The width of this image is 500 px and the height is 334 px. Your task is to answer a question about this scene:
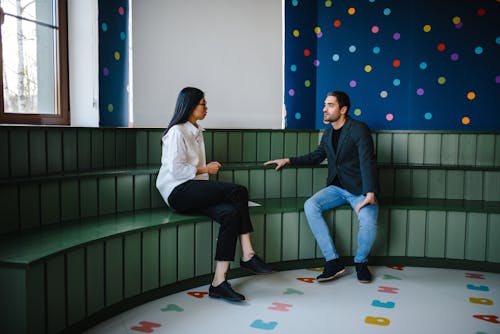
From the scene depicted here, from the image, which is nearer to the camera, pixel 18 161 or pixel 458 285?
pixel 18 161

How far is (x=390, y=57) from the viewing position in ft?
14.2

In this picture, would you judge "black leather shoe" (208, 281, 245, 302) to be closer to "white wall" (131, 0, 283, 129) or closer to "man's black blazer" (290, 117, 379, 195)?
"man's black blazer" (290, 117, 379, 195)

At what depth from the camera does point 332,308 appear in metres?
2.74

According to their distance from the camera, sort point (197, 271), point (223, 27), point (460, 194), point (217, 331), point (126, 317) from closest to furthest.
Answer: point (217, 331) < point (126, 317) < point (197, 271) < point (460, 194) < point (223, 27)

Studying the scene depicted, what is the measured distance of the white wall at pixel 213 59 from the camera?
3916 mm

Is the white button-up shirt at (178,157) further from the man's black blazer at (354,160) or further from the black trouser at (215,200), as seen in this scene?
the man's black blazer at (354,160)

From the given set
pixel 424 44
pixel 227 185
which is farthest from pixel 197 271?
pixel 424 44

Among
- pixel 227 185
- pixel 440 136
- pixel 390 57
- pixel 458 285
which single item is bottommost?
pixel 458 285

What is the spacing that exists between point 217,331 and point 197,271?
701mm

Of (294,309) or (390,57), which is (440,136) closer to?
(390,57)

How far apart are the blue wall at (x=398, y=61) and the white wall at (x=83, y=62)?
5.48ft

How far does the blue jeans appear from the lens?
3.30 m

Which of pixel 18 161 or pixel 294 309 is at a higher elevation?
pixel 18 161

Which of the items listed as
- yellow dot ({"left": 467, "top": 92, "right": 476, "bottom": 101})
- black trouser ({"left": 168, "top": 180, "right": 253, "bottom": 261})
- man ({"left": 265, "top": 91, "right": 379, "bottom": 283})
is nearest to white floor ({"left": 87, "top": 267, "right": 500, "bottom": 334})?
man ({"left": 265, "top": 91, "right": 379, "bottom": 283})
